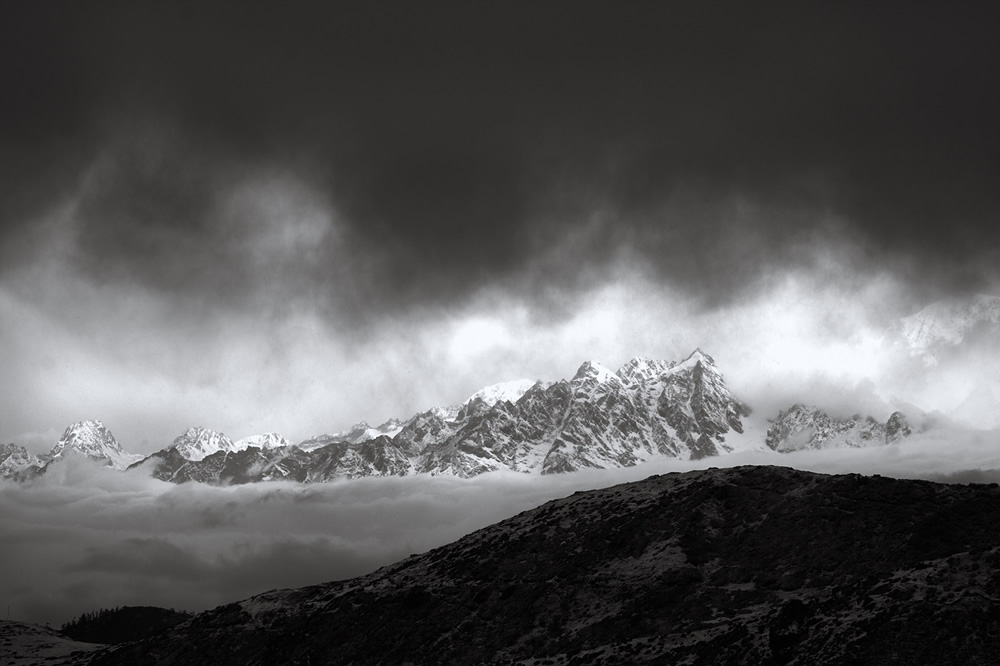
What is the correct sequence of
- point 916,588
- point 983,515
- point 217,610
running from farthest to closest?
point 217,610 → point 983,515 → point 916,588

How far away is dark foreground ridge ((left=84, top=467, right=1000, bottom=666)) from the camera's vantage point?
4684 cm

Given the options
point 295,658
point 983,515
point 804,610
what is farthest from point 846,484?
point 295,658

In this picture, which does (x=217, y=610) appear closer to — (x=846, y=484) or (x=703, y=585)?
(x=703, y=585)

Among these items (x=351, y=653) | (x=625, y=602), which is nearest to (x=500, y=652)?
(x=625, y=602)

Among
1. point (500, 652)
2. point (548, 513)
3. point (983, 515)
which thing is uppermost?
point (548, 513)

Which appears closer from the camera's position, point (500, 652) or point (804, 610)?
point (804, 610)

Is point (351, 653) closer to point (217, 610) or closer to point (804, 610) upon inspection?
point (217, 610)

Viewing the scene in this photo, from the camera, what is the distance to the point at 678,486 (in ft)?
274

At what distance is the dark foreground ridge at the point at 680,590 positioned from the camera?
46.8 m

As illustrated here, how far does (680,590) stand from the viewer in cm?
6494

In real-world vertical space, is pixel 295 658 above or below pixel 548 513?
below

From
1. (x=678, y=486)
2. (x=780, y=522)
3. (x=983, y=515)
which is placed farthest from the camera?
(x=678, y=486)

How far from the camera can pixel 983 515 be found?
2447 inches

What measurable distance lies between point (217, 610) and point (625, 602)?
149 feet
